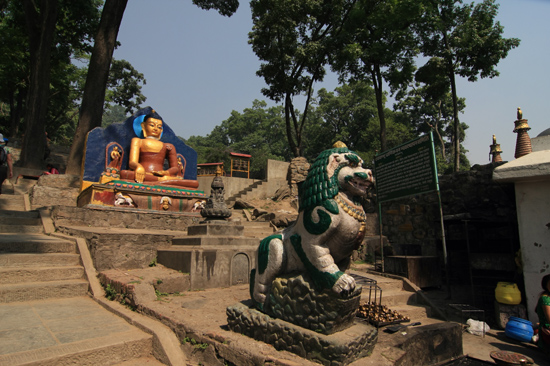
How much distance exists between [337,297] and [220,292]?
316 centimetres

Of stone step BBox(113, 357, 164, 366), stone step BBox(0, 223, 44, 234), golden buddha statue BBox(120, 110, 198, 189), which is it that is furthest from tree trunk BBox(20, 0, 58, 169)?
stone step BBox(113, 357, 164, 366)

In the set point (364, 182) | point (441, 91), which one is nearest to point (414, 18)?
point (441, 91)

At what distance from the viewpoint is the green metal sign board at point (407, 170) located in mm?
6238

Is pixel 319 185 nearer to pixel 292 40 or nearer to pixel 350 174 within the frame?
pixel 350 174

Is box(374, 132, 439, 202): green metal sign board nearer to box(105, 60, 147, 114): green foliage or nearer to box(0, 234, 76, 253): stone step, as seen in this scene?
box(0, 234, 76, 253): stone step

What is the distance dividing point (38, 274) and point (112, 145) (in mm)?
5630

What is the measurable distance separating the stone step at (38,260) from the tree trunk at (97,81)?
23.6 ft

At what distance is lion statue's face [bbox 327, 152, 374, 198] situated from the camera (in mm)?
3027

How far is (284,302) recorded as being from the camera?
3.11 metres

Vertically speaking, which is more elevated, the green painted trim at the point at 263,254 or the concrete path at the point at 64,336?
the green painted trim at the point at 263,254

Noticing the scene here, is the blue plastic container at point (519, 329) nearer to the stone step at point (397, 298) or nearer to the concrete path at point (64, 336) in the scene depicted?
the stone step at point (397, 298)

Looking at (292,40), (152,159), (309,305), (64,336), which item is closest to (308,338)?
(309,305)

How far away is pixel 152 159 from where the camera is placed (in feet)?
33.5

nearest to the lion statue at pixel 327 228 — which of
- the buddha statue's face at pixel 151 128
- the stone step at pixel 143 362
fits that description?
the stone step at pixel 143 362
